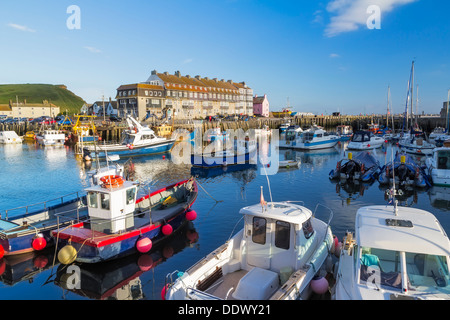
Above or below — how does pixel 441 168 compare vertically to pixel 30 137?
below

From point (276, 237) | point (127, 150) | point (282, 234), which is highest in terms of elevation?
point (127, 150)

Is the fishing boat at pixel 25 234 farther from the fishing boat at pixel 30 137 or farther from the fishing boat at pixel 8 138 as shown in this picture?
the fishing boat at pixel 30 137

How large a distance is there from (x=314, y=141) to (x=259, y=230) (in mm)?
43214

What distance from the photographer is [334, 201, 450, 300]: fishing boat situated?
671 centimetres

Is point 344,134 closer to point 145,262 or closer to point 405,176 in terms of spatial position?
point 405,176

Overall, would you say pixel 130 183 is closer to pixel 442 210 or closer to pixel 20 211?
pixel 20 211

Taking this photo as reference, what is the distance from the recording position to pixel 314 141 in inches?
1971

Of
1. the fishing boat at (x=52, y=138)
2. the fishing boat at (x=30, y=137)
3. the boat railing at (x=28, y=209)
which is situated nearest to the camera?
the boat railing at (x=28, y=209)

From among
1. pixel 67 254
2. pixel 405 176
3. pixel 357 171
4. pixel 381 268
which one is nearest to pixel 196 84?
pixel 357 171

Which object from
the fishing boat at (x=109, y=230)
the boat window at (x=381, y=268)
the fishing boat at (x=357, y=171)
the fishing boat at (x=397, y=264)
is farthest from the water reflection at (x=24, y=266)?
the fishing boat at (x=357, y=171)

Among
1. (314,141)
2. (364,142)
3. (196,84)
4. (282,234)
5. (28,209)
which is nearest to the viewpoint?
(282,234)

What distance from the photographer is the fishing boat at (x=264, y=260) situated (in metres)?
8.23

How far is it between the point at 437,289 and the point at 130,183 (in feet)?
39.9
